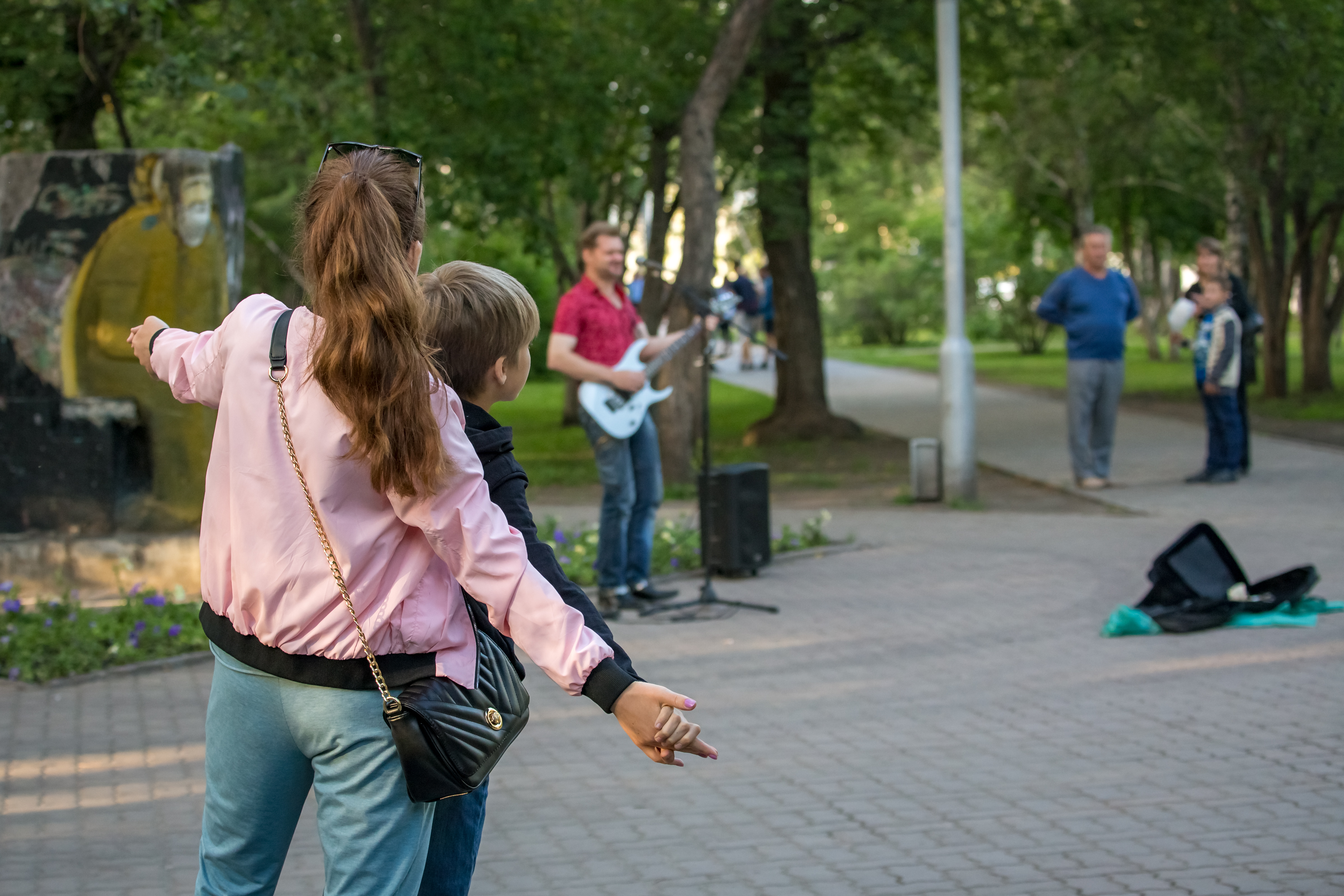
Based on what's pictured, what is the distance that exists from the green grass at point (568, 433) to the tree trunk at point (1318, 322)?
8256 millimetres

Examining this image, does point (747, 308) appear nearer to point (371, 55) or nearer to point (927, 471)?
point (371, 55)

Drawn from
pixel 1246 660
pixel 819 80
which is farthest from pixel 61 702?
pixel 819 80

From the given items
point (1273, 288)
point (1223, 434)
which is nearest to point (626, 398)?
point (1223, 434)

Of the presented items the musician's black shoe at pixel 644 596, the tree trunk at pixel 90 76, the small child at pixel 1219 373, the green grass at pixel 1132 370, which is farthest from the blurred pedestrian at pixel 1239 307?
the tree trunk at pixel 90 76

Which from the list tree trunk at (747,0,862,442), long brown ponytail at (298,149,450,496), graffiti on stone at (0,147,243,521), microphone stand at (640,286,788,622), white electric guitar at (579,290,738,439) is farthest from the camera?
tree trunk at (747,0,862,442)

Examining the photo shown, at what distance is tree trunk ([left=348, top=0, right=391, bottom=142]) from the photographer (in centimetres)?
1342

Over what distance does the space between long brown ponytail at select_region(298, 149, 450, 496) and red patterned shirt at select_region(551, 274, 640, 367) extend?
5100mm

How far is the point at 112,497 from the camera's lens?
809 centimetres

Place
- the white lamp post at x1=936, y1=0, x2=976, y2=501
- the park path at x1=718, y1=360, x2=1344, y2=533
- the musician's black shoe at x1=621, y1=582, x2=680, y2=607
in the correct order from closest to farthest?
the musician's black shoe at x1=621, y1=582, x2=680, y2=607
the park path at x1=718, y1=360, x2=1344, y2=533
the white lamp post at x1=936, y1=0, x2=976, y2=501

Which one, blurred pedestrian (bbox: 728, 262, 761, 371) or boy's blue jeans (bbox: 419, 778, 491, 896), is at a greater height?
blurred pedestrian (bbox: 728, 262, 761, 371)

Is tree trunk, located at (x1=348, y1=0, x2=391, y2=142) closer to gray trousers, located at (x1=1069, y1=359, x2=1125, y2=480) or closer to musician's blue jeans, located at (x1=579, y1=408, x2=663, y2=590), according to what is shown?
gray trousers, located at (x1=1069, y1=359, x2=1125, y2=480)

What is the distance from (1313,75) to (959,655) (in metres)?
11.4

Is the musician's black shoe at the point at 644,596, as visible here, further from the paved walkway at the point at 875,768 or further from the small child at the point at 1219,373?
the small child at the point at 1219,373

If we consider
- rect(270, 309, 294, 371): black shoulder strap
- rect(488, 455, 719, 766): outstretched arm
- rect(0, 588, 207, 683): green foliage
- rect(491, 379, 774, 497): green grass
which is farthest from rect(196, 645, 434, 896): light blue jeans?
rect(491, 379, 774, 497): green grass
